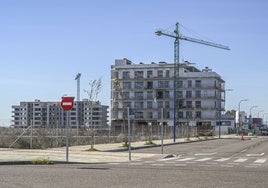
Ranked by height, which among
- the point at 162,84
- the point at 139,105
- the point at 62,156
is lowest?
the point at 62,156

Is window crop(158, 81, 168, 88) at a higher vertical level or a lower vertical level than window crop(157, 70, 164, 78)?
lower

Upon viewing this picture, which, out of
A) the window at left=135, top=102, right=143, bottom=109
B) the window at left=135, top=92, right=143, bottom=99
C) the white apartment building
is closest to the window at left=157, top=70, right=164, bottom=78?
→ the white apartment building

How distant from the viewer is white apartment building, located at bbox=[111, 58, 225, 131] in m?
134

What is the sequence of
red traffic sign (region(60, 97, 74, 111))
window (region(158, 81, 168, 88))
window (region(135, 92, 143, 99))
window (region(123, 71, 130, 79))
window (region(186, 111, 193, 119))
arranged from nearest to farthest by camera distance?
1. red traffic sign (region(60, 97, 74, 111))
2. window (region(186, 111, 193, 119))
3. window (region(158, 81, 168, 88))
4. window (region(135, 92, 143, 99))
5. window (region(123, 71, 130, 79))

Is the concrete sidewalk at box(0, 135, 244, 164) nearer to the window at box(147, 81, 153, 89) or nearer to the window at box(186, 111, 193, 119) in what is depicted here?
the window at box(186, 111, 193, 119)

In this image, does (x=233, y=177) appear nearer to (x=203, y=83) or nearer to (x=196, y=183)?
(x=196, y=183)

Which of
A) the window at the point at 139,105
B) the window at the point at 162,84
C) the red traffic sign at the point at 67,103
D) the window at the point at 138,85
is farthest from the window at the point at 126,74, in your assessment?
the red traffic sign at the point at 67,103

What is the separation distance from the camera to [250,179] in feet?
50.5

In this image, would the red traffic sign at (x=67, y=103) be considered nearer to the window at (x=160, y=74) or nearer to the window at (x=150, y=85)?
the window at (x=160, y=74)

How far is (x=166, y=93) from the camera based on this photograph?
454 ft

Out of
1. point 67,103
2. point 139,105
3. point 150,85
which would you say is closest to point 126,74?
point 150,85

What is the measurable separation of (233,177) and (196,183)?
8.21 ft

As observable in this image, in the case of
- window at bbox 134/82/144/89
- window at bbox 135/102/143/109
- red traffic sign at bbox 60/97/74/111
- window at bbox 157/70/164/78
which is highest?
window at bbox 157/70/164/78

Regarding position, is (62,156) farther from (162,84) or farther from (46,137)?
(162,84)
